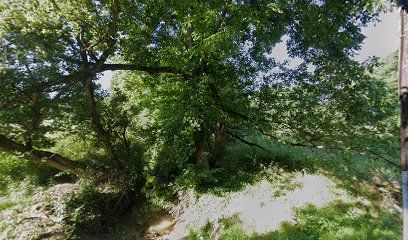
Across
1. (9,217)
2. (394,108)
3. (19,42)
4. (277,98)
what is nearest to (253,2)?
(277,98)

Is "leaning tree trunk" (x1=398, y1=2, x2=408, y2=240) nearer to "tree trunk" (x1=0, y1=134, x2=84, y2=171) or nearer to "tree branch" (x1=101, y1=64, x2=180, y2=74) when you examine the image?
"tree branch" (x1=101, y1=64, x2=180, y2=74)

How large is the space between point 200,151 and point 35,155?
5267 mm

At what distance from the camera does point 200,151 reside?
977 cm

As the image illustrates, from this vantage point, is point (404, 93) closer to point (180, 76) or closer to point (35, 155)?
point (180, 76)

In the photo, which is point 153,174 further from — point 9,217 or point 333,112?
point 333,112

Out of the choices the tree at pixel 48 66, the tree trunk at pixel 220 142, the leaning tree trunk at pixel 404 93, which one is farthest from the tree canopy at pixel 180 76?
the leaning tree trunk at pixel 404 93

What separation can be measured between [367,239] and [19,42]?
29.2 feet

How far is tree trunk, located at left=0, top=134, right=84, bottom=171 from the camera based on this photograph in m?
7.51

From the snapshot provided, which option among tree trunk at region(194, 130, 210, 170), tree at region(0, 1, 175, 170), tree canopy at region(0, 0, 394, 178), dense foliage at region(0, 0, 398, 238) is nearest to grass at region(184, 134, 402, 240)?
dense foliage at region(0, 0, 398, 238)

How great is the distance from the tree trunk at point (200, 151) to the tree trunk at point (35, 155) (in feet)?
13.1

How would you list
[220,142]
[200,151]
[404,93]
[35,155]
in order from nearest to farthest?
[404,93] → [35,155] → [200,151] → [220,142]

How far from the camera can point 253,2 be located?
289 inches

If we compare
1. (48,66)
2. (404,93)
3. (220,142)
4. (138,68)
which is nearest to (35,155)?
(48,66)

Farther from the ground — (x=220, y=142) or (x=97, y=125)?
(x=97, y=125)
